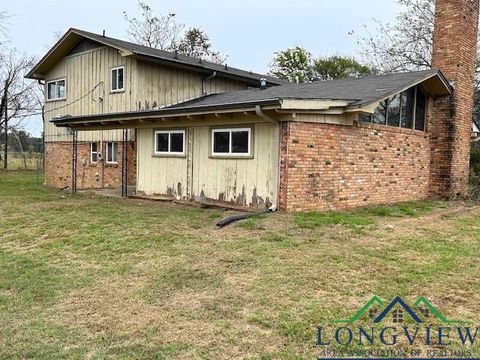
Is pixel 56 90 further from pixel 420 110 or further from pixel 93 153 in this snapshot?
pixel 420 110

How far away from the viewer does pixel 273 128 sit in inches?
355

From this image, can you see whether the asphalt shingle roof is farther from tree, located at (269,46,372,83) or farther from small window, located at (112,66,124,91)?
tree, located at (269,46,372,83)

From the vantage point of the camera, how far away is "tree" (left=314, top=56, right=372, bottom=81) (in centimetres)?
3090

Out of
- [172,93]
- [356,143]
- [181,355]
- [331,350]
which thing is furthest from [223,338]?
[172,93]

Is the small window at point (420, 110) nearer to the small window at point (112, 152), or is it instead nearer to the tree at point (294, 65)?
the small window at point (112, 152)

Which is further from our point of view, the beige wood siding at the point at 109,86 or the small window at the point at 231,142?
the beige wood siding at the point at 109,86

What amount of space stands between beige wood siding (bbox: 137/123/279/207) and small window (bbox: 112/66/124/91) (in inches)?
152

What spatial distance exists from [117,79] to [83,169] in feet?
13.7

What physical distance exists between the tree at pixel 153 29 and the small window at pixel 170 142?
22.3m

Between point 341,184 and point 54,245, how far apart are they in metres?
6.11

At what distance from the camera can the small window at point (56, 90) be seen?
18141 mm

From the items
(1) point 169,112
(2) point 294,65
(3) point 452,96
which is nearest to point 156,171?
(1) point 169,112

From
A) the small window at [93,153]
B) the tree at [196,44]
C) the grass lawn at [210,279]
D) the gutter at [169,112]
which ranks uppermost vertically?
the tree at [196,44]

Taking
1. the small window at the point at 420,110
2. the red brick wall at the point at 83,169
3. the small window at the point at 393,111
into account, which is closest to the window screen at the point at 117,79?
the red brick wall at the point at 83,169
